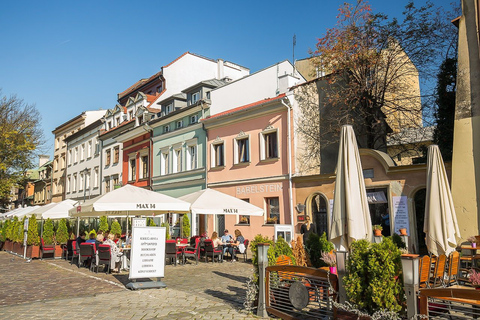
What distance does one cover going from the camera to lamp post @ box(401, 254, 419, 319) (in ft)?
15.5

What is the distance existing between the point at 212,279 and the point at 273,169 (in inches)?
369

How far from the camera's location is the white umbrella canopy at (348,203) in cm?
626

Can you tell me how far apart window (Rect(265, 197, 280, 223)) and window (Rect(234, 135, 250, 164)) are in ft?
9.17

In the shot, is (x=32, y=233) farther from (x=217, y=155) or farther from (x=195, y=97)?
(x=195, y=97)

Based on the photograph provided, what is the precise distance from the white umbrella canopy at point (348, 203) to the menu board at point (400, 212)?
9083 millimetres

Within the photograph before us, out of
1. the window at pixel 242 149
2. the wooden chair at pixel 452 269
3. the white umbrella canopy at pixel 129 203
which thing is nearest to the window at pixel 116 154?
the window at pixel 242 149

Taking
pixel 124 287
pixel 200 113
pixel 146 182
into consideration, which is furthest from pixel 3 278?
pixel 146 182

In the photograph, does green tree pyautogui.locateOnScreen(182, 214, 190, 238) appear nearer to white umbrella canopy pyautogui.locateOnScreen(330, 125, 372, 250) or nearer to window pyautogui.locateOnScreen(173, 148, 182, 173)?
window pyautogui.locateOnScreen(173, 148, 182, 173)

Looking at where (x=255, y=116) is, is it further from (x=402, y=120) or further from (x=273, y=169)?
(x=402, y=120)

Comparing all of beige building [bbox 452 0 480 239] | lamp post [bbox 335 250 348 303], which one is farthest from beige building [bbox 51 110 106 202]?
lamp post [bbox 335 250 348 303]

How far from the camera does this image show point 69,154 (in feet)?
145

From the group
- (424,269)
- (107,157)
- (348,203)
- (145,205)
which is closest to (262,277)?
(348,203)

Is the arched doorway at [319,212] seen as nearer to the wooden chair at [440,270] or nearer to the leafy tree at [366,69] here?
the leafy tree at [366,69]

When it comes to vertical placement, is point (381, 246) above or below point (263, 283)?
above
